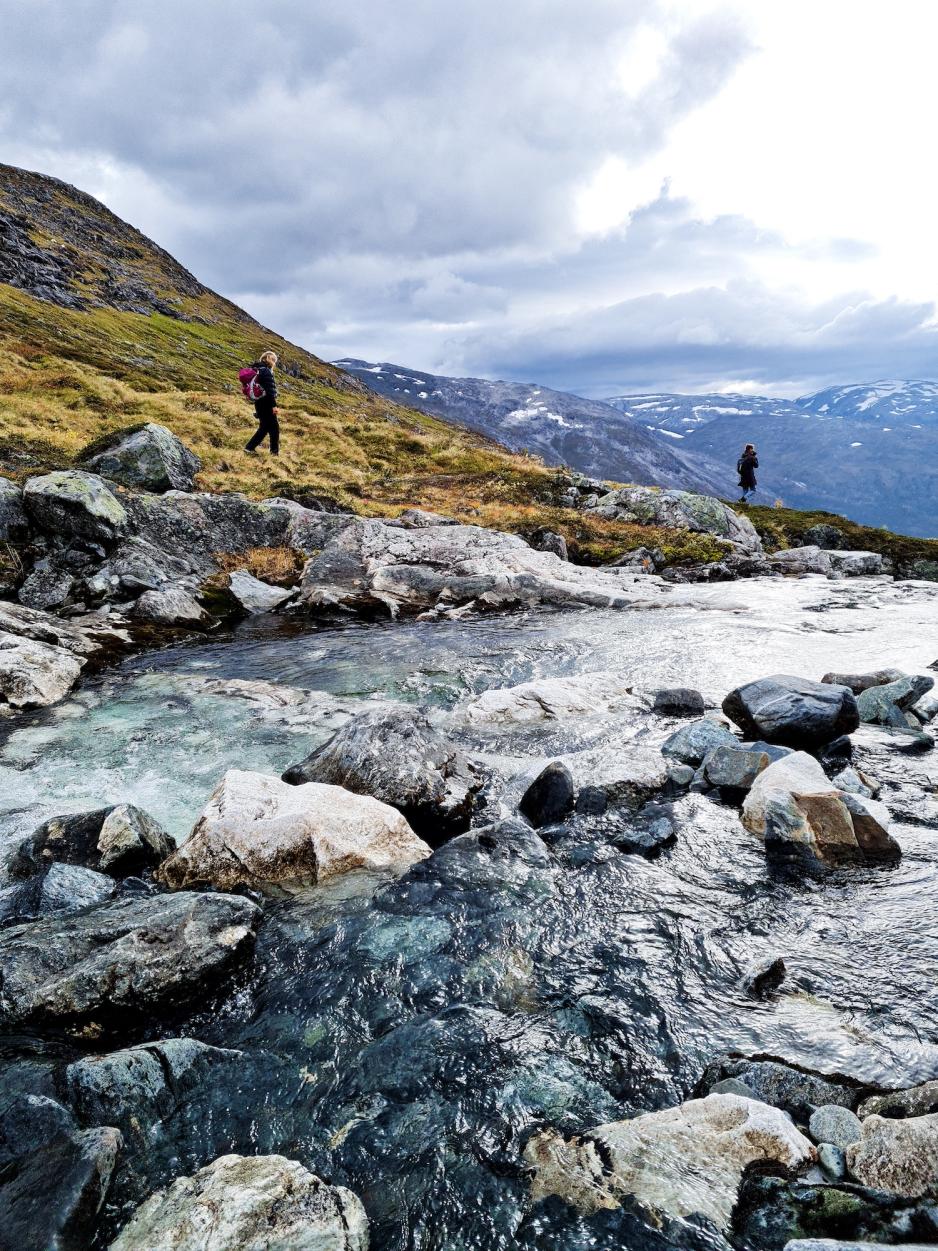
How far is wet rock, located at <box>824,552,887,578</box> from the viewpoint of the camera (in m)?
32.5

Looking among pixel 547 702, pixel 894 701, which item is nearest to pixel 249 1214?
pixel 547 702

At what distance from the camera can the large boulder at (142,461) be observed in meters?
24.8

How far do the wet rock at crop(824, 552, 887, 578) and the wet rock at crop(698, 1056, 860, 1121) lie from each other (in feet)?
106

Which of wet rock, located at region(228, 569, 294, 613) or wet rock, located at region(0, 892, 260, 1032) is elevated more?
wet rock, located at region(228, 569, 294, 613)

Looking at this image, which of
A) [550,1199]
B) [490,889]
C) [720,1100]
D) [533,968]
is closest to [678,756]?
[490,889]

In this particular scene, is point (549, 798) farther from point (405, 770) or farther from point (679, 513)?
point (679, 513)

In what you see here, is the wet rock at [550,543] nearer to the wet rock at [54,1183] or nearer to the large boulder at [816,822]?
the large boulder at [816,822]

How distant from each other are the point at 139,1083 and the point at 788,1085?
4.78 meters

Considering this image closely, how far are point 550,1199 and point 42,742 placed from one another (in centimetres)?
1092

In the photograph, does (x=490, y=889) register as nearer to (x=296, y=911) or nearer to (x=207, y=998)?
(x=296, y=911)

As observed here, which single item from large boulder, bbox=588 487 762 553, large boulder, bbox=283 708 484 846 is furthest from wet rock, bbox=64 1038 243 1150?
large boulder, bbox=588 487 762 553

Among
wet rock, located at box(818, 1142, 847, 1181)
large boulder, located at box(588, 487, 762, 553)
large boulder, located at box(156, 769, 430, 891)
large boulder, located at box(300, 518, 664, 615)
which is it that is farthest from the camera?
large boulder, located at box(588, 487, 762, 553)

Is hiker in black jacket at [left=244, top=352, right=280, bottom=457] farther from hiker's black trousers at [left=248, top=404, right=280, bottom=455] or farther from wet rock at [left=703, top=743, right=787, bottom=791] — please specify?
wet rock at [left=703, top=743, right=787, bottom=791]

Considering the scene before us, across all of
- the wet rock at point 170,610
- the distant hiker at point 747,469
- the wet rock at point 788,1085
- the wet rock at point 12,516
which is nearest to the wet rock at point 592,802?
the wet rock at point 788,1085
